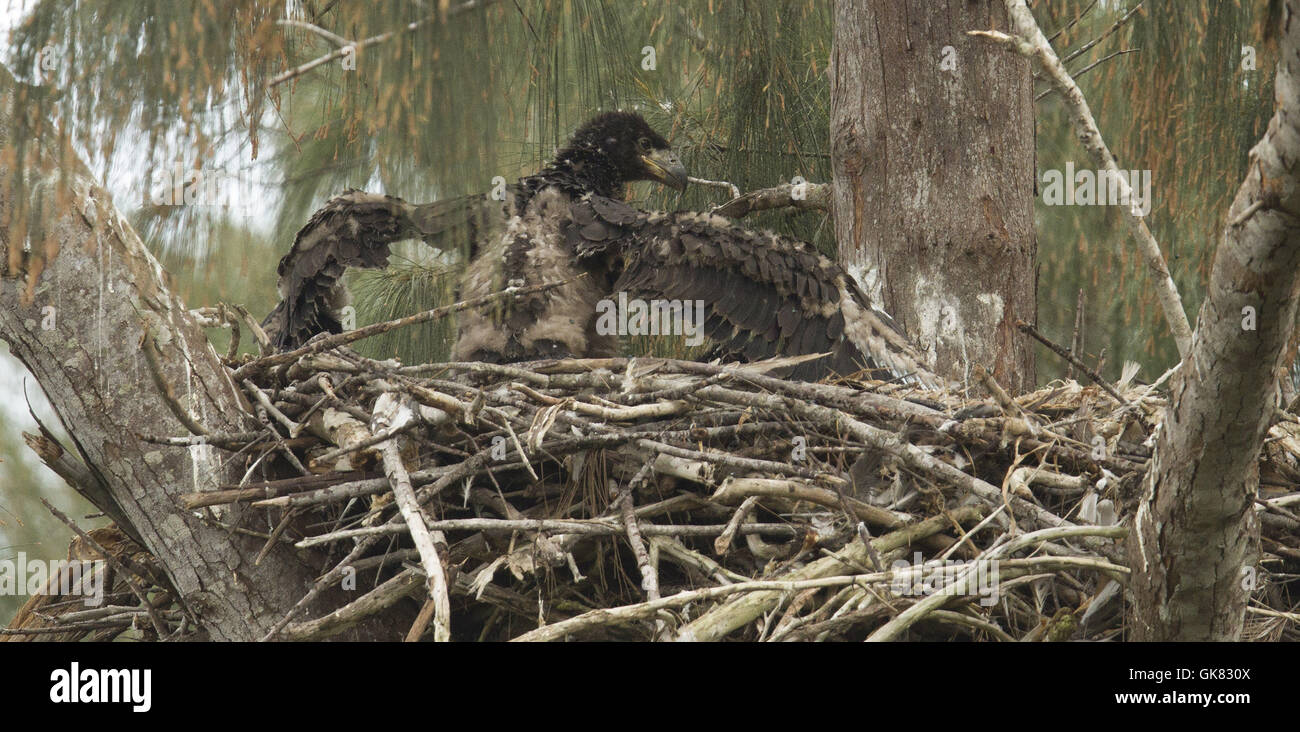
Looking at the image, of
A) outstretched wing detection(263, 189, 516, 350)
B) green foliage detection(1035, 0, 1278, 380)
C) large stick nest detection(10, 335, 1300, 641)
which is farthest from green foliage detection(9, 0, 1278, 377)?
large stick nest detection(10, 335, 1300, 641)

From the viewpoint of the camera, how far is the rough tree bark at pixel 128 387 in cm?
314

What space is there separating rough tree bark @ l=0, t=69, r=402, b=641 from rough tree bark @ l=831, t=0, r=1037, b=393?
7.93ft

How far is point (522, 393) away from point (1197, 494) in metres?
1.79

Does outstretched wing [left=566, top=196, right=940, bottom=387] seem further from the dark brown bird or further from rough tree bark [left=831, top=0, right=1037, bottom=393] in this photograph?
rough tree bark [left=831, top=0, right=1037, bottom=393]

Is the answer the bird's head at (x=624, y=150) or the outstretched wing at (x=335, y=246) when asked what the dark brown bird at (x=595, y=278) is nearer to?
the outstretched wing at (x=335, y=246)

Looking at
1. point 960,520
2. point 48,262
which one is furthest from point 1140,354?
point 48,262

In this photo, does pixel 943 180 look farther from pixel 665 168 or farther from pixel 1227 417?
pixel 1227 417

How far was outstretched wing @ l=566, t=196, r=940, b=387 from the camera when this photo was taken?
13.3ft

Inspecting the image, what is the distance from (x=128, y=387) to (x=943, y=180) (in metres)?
2.81

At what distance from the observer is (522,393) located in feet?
11.2

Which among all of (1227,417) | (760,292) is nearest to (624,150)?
(760,292)

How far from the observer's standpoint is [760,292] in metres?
4.13

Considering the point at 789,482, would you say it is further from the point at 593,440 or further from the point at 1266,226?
the point at 1266,226
